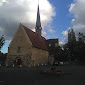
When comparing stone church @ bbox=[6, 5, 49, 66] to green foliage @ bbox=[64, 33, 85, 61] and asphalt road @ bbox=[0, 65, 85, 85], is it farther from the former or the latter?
asphalt road @ bbox=[0, 65, 85, 85]

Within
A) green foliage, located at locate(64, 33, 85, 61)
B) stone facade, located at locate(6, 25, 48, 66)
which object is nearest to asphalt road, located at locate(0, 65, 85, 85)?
stone facade, located at locate(6, 25, 48, 66)

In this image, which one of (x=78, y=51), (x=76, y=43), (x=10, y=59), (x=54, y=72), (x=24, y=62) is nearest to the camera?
(x=54, y=72)

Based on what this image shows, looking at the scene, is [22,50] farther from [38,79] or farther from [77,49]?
[38,79]

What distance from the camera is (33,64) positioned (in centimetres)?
3972

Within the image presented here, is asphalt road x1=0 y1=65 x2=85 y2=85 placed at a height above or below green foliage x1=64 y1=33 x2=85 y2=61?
below

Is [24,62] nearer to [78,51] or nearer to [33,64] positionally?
[33,64]

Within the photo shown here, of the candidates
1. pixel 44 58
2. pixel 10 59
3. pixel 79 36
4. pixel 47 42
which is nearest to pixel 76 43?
pixel 79 36

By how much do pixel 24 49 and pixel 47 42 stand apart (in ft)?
73.9

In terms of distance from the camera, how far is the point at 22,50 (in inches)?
1635

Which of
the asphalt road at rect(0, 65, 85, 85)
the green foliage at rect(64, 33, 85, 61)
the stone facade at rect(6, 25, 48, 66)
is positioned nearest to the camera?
the asphalt road at rect(0, 65, 85, 85)

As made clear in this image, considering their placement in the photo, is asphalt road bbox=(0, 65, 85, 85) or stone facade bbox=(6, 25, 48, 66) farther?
stone facade bbox=(6, 25, 48, 66)

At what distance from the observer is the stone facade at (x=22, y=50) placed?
130 ft

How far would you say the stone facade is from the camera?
130 ft

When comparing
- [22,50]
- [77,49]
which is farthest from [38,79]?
[77,49]
